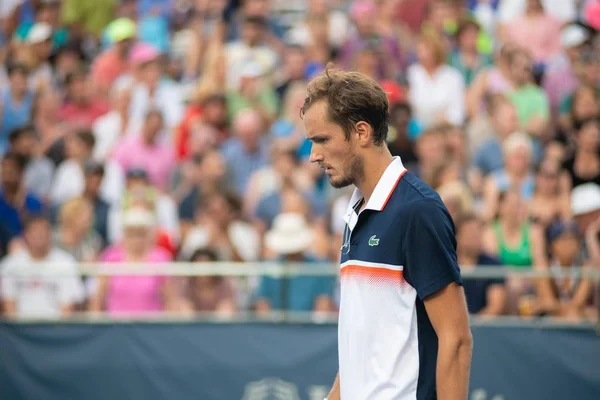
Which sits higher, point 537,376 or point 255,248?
point 255,248

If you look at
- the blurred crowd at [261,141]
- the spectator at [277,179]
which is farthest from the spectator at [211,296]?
the spectator at [277,179]

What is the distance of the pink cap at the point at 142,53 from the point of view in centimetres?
1413

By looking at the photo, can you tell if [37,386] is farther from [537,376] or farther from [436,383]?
[436,383]

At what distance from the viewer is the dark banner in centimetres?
872

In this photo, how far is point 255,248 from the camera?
1069 cm

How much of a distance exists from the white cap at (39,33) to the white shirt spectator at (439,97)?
5.70 meters

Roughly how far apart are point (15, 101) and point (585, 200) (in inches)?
293

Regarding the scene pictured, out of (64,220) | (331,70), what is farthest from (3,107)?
(331,70)

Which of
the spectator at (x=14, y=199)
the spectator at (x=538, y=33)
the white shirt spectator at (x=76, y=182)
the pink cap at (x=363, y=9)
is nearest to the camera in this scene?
the spectator at (x=14, y=199)

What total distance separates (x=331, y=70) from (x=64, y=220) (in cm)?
741

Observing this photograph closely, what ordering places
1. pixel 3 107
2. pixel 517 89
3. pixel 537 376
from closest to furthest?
pixel 537 376, pixel 517 89, pixel 3 107

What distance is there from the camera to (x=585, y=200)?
10.2 meters

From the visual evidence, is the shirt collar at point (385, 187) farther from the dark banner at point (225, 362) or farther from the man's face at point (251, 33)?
the man's face at point (251, 33)

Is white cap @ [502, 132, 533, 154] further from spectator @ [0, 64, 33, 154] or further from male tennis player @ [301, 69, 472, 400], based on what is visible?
male tennis player @ [301, 69, 472, 400]
